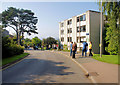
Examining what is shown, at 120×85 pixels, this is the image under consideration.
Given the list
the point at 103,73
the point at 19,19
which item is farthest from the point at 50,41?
the point at 103,73

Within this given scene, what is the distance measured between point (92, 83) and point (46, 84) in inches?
83.0

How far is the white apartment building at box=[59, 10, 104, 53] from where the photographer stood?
1164 inches

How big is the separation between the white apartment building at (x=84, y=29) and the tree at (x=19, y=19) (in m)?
12.7

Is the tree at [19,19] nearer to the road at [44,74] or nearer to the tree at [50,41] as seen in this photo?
the tree at [50,41]

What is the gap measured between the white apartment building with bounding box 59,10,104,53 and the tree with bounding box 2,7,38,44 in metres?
12.7

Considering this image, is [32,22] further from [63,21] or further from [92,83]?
[92,83]

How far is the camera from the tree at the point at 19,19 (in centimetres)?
3546

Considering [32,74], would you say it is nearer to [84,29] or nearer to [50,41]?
[84,29]

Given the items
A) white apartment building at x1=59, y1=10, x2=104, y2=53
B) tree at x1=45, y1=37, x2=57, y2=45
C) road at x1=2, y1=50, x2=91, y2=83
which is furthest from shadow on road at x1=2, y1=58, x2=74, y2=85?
tree at x1=45, y1=37, x2=57, y2=45

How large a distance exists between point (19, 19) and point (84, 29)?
73.3 ft

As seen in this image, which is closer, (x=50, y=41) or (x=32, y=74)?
(x=32, y=74)

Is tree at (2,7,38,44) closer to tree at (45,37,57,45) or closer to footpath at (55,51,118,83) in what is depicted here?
tree at (45,37,57,45)

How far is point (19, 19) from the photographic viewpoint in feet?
123

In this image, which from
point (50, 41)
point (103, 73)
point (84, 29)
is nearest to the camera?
point (103, 73)
